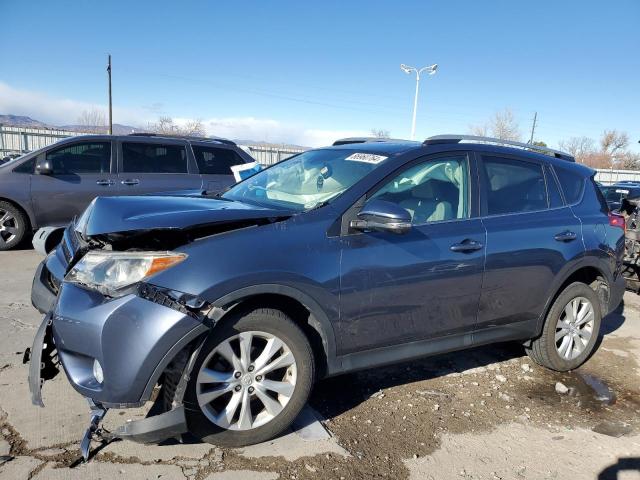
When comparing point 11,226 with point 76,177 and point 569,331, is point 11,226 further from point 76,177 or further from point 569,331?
point 569,331

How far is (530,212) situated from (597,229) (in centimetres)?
84

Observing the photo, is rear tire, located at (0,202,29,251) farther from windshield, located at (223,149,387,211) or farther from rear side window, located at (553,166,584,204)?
rear side window, located at (553,166,584,204)

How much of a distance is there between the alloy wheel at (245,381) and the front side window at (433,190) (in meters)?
1.25

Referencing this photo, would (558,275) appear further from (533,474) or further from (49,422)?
(49,422)

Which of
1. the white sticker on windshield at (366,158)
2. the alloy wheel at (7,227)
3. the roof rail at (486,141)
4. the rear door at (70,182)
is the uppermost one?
the roof rail at (486,141)

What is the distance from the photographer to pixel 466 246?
3348 mm

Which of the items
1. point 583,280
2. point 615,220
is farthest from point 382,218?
point 615,220

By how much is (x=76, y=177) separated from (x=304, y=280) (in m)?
5.81

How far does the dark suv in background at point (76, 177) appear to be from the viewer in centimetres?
714

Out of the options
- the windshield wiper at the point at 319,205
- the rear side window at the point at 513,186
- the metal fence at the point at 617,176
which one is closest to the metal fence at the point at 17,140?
the windshield wiper at the point at 319,205

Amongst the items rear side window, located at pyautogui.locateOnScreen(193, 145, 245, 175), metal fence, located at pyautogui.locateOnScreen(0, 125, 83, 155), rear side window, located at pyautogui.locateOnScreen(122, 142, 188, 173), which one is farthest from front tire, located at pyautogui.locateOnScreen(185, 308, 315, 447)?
metal fence, located at pyautogui.locateOnScreen(0, 125, 83, 155)

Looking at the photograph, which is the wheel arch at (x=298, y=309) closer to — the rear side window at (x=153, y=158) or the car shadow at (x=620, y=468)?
the car shadow at (x=620, y=468)

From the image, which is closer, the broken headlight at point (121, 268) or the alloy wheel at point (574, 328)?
the broken headlight at point (121, 268)

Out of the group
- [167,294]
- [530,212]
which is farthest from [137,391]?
[530,212]
